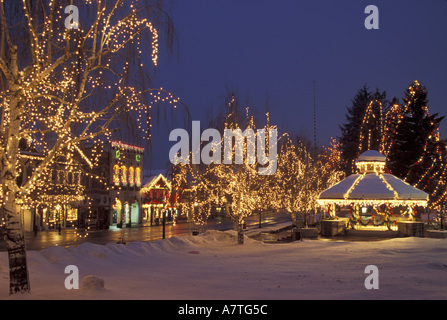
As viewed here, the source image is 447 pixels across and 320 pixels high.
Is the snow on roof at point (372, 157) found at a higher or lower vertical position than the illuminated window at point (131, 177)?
higher

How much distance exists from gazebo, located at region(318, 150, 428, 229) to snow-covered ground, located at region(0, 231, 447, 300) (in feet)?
19.6

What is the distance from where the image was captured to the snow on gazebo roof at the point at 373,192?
1153 inches

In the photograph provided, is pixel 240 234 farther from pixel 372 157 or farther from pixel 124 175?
pixel 124 175

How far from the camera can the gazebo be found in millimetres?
29375

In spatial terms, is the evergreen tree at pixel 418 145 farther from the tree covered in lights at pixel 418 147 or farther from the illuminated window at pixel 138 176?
the illuminated window at pixel 138 176

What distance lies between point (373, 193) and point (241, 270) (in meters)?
18.2

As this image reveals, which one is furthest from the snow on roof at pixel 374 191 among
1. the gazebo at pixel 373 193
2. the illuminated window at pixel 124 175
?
the illuminated window at pixel 124 175

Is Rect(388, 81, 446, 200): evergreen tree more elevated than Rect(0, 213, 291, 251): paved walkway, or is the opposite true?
Rect(388, 81, 446, 200): evergreen tree

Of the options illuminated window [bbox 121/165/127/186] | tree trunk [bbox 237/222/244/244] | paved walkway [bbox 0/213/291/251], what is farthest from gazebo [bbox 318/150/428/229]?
illuminated window [bbox 121/165/127/186]

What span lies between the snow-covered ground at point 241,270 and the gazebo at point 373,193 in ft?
19.6

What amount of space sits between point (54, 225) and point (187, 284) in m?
37.1

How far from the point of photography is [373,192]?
2955cm

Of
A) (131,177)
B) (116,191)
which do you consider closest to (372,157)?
(116,191)

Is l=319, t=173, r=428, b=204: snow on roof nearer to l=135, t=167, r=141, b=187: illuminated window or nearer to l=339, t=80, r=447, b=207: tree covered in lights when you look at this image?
l=339, t=80, r=447, b=207: tree covered in lights
